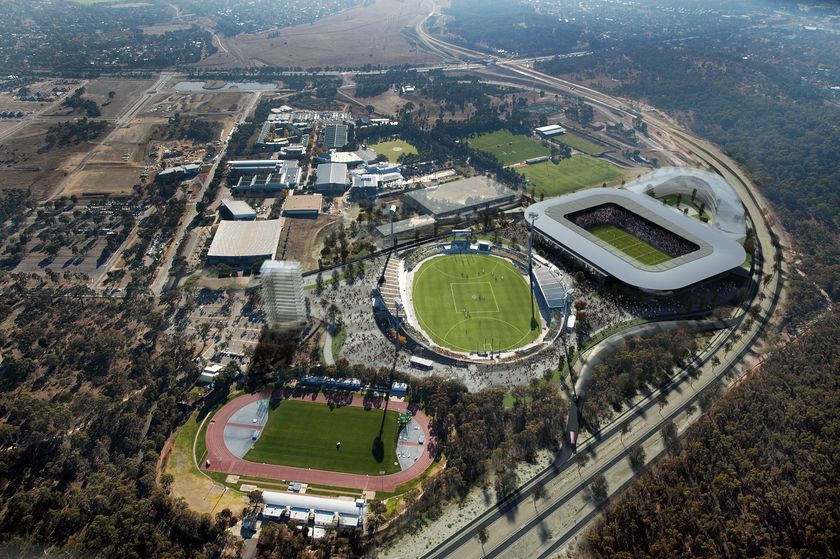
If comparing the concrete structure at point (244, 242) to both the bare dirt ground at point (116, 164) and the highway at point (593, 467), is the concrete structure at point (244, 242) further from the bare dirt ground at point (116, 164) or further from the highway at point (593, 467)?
the highway at point (593, 467)

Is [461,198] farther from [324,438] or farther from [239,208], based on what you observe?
[324,438]

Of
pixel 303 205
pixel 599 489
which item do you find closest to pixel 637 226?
pixel 599 489

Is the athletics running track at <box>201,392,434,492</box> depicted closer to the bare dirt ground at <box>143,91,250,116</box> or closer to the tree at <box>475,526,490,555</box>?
the tree at <box>475,526,490,555</box>

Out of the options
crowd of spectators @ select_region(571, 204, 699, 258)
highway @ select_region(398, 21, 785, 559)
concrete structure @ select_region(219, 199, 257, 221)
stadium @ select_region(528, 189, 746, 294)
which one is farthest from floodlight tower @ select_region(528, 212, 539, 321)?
concrete structure @ select_region(219, 199, 257, 221)

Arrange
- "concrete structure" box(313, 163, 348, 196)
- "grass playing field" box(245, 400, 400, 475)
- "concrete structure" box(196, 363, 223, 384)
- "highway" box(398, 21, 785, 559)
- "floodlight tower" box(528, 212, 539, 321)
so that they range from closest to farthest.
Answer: "highway" box(398, 21, 785, 559) < "grass playing field" box(245, 400, 400, 475) < "concrete structure" box(196, 363, 223, 384) < "floodlight tower" box(528, 212, 539, 321) < "concrete structure" box(313, 163, 348, 196)

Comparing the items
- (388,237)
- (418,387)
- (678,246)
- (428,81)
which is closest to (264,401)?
(418,387)

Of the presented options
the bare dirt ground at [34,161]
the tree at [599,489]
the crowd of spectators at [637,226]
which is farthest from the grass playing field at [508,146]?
the bare dirt ground at [34,161]
